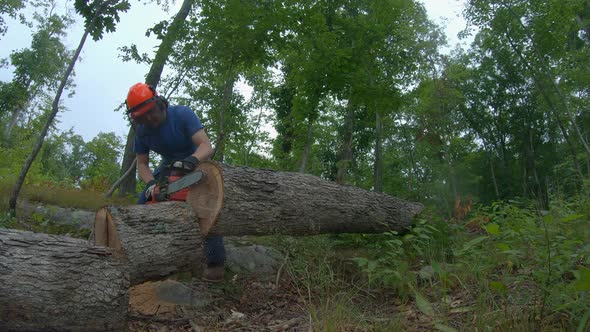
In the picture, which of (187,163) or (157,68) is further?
(157,68)

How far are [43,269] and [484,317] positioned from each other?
2751 mm

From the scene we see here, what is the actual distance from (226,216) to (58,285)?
1501 millimetres

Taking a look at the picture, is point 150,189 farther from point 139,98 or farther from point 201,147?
point 139,98

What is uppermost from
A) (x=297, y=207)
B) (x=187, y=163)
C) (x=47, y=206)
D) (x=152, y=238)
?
(x=187, y=163)

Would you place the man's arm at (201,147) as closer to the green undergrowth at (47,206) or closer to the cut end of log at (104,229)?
the cut end of log at (104,229)

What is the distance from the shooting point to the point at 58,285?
2941mm

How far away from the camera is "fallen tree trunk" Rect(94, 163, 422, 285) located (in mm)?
3674

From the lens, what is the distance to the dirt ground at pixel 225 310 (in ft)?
11.6

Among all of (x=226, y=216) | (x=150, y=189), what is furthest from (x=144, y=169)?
(x=226, y=216)

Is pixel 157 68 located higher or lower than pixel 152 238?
higher

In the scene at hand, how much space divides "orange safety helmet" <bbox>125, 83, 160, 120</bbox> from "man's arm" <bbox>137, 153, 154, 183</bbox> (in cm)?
68

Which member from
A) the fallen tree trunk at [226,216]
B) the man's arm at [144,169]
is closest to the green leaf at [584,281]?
the fallen tree trunk at [226,216]

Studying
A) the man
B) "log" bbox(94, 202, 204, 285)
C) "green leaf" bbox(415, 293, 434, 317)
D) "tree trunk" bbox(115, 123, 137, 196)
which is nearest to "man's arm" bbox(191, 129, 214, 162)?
the man

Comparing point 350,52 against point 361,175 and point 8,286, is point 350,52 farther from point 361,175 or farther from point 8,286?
point 361,175
